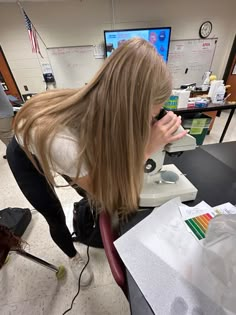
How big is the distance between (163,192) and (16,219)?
1356 millimetres

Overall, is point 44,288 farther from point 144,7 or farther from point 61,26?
point 144,7

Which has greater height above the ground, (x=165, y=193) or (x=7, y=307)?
(x=165, y=193)

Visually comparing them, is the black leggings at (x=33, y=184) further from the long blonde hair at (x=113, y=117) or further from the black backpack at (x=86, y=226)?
the black backpack at (x=86, y=226)

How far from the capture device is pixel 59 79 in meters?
3.48

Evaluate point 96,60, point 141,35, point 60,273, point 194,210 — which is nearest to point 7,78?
point 96,60

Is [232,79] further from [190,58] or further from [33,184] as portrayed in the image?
[33,184]

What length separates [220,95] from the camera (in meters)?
1.96

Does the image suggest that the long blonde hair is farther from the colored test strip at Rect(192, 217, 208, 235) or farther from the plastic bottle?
the plastic bottle

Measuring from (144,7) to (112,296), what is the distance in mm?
4299

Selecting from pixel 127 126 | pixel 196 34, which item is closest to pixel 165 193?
pixel 127 126

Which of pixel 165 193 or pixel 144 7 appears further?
pixel 144 7

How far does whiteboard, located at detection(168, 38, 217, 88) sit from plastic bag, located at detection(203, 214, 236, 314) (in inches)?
144

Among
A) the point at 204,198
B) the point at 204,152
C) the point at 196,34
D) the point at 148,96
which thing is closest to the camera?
the point at 148,96

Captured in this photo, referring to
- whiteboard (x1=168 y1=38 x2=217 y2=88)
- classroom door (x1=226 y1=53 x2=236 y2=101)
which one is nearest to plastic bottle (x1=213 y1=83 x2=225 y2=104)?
whiteboard (x1=168 y1=38 x2=217 y2=88)
